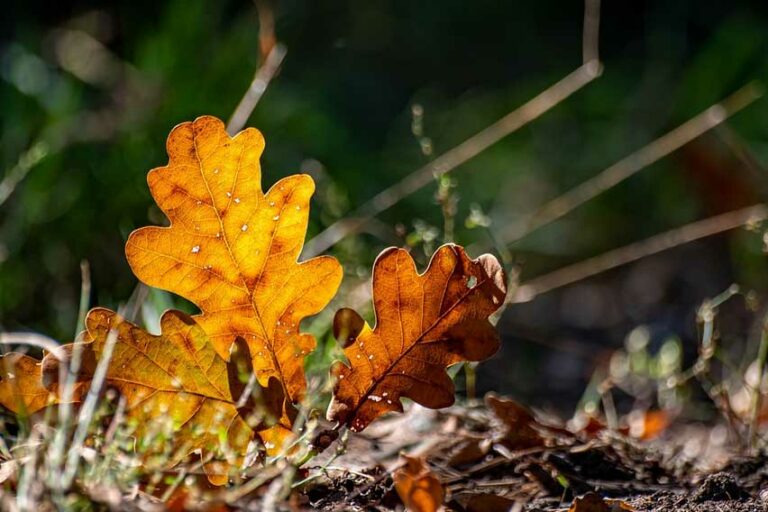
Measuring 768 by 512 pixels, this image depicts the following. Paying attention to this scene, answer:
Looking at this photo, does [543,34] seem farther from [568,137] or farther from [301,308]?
[301,308]

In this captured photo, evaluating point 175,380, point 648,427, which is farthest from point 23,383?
point 648,427

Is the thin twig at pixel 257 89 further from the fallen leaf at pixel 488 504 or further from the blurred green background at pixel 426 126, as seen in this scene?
the fallen leaf at pixel 488 504

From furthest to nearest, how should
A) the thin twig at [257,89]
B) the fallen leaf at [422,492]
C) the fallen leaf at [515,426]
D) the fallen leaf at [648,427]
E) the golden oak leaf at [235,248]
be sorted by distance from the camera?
the thin twig at [257,89] < the fallen leaf at [648,427] < the fallen leaf at [515,426] < the golden oak leaf at [235,248] < the fallen leaf at [422,492]

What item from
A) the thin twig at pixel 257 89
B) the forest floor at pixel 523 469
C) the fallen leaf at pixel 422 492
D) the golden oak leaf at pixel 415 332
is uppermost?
the thin twig at pixel 257 89

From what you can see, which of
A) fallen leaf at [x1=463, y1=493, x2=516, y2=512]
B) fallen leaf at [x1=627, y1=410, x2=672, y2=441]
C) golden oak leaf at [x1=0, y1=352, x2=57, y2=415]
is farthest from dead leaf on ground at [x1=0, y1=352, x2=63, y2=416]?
fallen leaf at [x1=627, y1=410, x2=672, y2=441]

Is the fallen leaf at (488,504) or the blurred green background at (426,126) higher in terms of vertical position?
the blurred green background at (426,126)

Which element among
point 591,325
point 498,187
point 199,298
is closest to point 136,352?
point 199,298

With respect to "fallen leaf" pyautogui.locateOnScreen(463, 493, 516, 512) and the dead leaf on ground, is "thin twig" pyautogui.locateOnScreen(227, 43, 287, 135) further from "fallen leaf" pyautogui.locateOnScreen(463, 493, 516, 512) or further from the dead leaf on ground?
"fallen leaf" pyautogui.locateOnScreen(463, 493, 516, 512)

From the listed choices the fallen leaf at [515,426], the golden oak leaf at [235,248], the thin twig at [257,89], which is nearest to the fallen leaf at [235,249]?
the golden oak leaf at [235,248]
